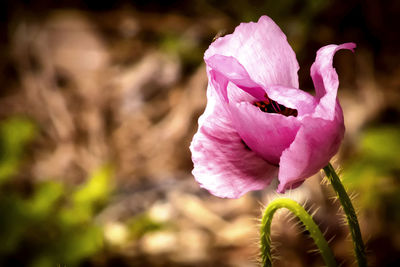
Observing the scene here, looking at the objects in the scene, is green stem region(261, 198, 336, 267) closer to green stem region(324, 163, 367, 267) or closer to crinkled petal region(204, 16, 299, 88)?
green stem region(324, 163, 367, 267)

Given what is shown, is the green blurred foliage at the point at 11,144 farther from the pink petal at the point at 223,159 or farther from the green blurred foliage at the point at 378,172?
the pink petal at the point at 223,159

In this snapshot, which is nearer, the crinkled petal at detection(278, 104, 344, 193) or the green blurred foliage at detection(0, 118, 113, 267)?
the crinkled petal at detection(278, 104, 344, 193)

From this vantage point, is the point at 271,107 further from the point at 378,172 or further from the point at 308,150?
the point at 378,172

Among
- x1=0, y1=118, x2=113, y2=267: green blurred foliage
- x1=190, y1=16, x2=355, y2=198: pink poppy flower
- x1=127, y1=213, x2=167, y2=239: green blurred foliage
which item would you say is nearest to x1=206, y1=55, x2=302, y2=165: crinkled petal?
x1=190, y1=16, x2=355, y2=198: pink poppy flower

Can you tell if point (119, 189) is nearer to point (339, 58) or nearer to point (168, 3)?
point (339, 58)

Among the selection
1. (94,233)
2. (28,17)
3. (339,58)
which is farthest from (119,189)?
(28,17)

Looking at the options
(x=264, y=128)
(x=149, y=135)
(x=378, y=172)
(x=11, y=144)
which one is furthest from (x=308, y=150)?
(x=149, y=135)
